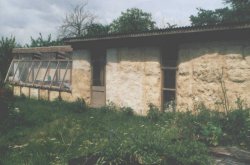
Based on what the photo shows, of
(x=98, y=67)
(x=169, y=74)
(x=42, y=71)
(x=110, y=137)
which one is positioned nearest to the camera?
(x=110, y=137)

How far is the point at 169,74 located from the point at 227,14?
75.3 ft

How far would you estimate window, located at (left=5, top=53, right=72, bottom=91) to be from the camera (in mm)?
17000

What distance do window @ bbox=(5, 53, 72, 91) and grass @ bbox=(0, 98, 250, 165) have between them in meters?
3.80

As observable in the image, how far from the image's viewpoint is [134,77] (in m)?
13.1

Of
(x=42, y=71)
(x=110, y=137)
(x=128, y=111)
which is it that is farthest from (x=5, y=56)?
(x=110, y=137)

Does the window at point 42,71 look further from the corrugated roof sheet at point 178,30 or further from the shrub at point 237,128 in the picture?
the shrub at point 237,128

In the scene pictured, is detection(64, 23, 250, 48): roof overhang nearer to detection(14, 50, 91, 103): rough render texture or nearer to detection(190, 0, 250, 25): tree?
detection(14, 50, 91, 103): rough render texture

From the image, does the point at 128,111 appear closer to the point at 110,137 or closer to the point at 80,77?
the point at 80,77

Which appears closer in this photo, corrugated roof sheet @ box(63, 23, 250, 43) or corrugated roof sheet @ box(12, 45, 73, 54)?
corrugated roof sheet @ box(63, 23, 250, 43)

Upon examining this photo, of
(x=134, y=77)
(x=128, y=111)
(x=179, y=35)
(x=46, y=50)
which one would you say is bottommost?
(x=128, y=111)

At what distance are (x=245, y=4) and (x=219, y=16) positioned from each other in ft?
21.6

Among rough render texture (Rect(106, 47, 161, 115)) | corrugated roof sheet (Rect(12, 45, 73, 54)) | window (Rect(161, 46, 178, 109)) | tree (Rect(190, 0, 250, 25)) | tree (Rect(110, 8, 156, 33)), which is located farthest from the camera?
tree (Rect(110, 8, 156, 33))

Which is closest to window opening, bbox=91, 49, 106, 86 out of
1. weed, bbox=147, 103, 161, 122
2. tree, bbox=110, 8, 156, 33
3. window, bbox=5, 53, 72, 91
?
window, bbox=5, 53, 72, 91

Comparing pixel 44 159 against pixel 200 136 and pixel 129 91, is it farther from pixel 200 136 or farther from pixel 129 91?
pixel 129 91
